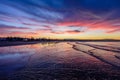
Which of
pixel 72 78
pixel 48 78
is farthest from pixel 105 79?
pixel 48 78

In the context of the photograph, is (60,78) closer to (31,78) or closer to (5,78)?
(31,78)

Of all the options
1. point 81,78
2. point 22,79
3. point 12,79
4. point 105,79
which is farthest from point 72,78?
point 12,79

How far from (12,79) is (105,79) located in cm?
632

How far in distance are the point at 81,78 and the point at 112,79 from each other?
2.10m

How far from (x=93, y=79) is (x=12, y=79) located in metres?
5.47

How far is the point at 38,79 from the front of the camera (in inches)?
350

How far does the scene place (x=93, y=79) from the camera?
8992 millimetres

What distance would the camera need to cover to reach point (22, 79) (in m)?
8.80

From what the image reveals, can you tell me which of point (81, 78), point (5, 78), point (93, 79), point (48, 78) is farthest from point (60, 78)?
point (5, 78)

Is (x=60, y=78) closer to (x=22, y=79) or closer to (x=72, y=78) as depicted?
(x=72, y=78)

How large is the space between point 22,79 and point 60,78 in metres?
2.58

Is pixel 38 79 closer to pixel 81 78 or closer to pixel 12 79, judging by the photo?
pixel 12 79

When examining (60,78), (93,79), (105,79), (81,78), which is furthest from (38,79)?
(105,79)

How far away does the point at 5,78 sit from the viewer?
8891 millimetres
